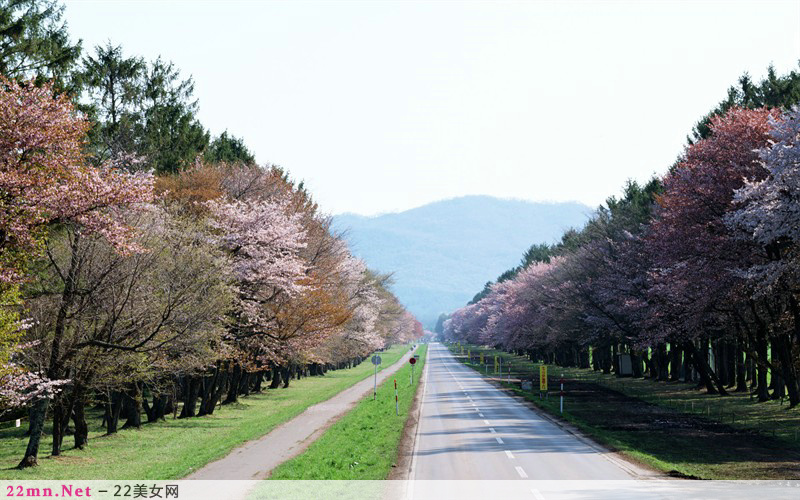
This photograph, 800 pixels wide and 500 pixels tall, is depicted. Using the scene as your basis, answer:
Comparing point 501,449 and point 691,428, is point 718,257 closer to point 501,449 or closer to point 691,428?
point 691,428

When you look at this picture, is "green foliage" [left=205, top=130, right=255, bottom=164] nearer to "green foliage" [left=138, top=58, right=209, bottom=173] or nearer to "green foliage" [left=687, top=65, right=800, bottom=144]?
"green foliage" [left=138, top=58, right=209, bottom=173]

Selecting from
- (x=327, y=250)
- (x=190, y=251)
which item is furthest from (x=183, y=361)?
(x=327, y=250)

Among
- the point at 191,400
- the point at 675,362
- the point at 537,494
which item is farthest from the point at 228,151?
the point at 537,494

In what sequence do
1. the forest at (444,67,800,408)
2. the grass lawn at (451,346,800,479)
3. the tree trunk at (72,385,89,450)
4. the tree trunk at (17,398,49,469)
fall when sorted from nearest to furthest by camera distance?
the grass lawn at (451,346,800,479) → the tree trunk at (17,398,49,469) → the tree trunk at (72,385,89,450) → the forest at (444,67,800,408)

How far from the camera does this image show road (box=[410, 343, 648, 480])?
23656 mm

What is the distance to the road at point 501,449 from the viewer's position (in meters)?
23.7

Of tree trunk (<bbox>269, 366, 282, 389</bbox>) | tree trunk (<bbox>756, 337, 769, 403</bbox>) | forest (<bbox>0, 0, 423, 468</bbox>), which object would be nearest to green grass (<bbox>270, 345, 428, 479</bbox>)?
forest (<bbox>0, 0, 423, 468</bbox>)

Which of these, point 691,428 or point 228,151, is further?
point 228,151

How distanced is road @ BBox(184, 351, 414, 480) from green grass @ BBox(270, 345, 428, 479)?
601mm

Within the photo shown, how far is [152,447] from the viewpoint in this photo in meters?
34.2

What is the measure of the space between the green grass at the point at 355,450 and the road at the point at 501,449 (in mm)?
1151

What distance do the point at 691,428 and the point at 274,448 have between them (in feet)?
61.6

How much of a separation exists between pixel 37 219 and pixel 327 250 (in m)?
40.3

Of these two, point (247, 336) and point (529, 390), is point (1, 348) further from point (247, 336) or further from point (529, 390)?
point (529, 390)
